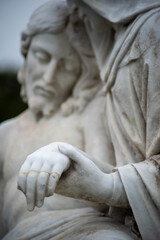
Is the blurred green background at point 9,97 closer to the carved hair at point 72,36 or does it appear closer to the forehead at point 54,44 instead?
the carved hair at point 72,36

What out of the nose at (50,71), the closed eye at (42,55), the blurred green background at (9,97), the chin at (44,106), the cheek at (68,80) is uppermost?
the closed eye at (42,55)

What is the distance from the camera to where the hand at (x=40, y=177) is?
201cm

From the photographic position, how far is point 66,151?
2123mm

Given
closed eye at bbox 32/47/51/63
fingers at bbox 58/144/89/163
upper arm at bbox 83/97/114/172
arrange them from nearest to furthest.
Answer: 1. fingers at bbox 58/144/89/163
2. upper arm at bbox 83/97/114/172
3. closed eye at bbox 32/47/51/63

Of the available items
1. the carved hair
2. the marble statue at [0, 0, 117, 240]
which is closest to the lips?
the marble statue at [0, 0, 117, 240]

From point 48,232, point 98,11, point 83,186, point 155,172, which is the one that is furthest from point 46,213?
point 98,11

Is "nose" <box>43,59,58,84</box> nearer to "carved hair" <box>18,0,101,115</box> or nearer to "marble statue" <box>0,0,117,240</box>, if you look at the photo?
"marble statue" <box>0,0,117,240</box>

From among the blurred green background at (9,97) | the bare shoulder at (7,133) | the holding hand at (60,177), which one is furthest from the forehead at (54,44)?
the blurred green background at (9,97)

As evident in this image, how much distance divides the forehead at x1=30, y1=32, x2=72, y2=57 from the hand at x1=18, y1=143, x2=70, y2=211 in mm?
1206

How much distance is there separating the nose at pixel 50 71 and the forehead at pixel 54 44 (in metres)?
0.06

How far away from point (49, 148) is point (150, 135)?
540mm

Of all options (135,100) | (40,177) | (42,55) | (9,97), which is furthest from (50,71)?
(9,97)

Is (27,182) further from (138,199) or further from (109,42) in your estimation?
(109,42)

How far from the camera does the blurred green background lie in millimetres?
6703
